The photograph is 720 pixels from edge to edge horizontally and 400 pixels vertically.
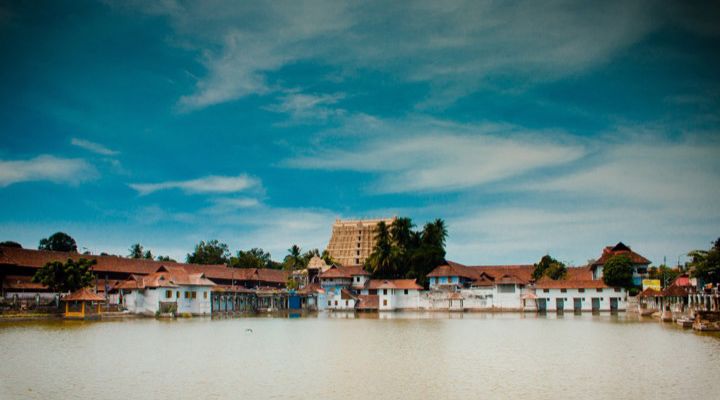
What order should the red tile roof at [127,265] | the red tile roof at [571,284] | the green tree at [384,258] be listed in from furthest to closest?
the green tree at [384,258], the red tile roof at [571,284], the red tile roof at [127,265]

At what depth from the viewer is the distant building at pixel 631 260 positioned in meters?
75.6

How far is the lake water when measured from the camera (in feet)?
63.5

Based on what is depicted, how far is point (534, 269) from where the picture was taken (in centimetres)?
8944

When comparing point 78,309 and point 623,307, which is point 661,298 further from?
point 78,309

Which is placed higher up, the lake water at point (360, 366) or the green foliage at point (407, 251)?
the green foliage at point (407, 251)

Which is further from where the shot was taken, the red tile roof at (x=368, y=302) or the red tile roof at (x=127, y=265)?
the red tile roof at (x=368, y=302)

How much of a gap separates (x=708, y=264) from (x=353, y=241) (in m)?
99.1

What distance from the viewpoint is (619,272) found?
74.1m

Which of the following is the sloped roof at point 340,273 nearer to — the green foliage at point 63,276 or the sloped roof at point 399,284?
the sloped roof at point 399,284

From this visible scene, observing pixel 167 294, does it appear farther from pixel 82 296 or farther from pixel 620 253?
pixel 620 253

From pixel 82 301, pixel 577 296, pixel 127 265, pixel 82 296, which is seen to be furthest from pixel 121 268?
pixel 577 296

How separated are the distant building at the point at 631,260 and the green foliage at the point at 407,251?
20462 millimetres

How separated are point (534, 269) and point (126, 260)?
5503 cm

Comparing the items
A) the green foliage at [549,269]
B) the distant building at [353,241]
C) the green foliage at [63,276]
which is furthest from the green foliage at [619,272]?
the distant building at [353,241]
